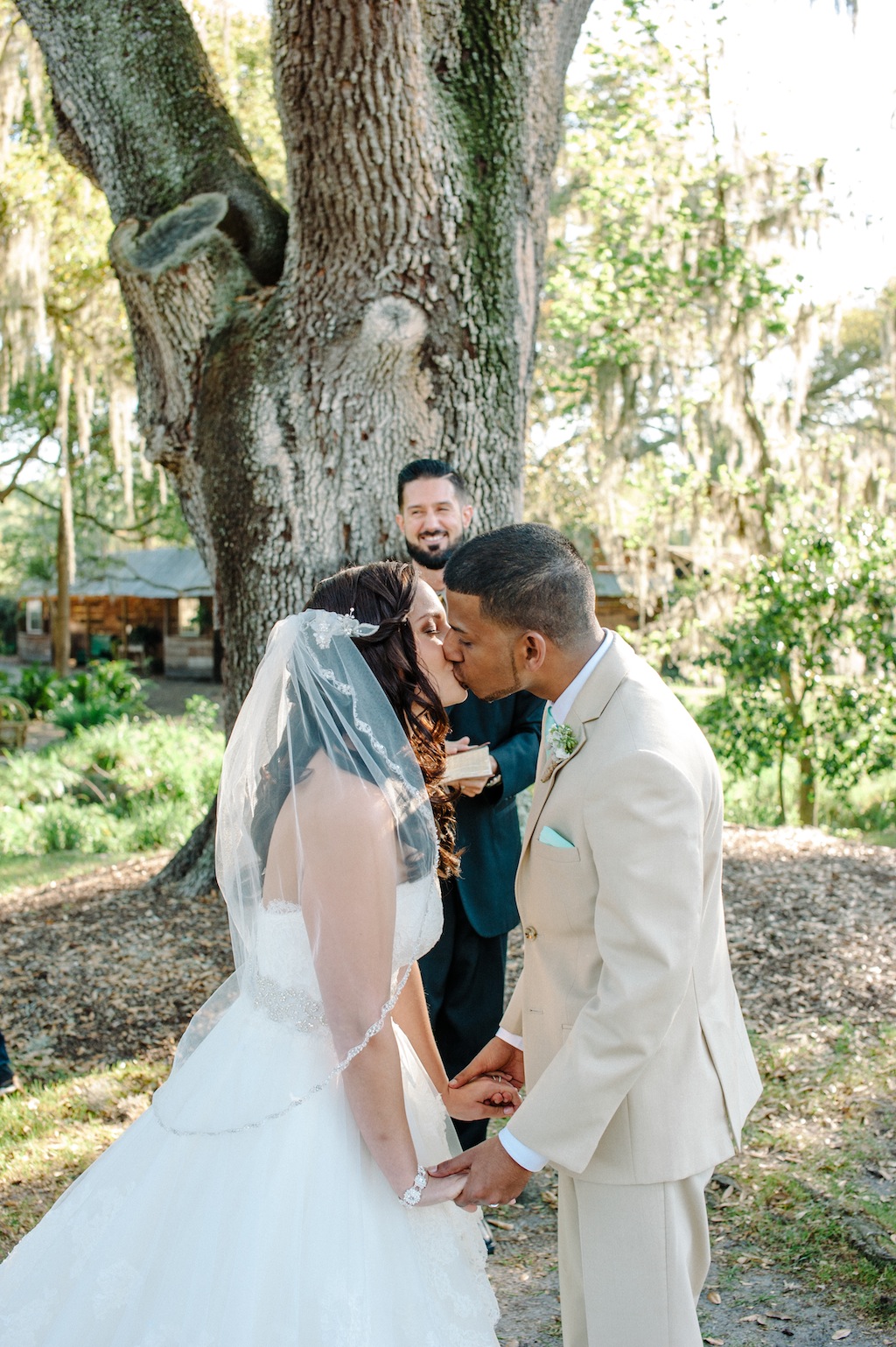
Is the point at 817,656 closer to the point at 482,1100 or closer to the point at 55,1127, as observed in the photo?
the point at 55,1127

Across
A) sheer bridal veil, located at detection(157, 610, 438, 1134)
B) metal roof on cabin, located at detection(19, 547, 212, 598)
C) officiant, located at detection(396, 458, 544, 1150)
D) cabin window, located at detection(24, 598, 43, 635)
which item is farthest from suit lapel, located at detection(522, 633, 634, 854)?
cabin window, located at detection(24, 598, 43, 635)

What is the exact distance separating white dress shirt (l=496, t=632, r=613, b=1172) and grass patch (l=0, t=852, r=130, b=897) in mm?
6337

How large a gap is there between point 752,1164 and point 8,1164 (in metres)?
2.72

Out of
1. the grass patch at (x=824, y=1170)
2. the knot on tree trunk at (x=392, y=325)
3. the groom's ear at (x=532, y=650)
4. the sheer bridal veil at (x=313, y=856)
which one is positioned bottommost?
the grass patch at (x=824, y=1170)

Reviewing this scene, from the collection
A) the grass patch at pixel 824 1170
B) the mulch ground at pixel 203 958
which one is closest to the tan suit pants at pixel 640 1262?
the grass patch at pixel 824 1170

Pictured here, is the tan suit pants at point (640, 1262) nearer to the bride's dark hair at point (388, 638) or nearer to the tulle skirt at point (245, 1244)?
the tulle skirt at point (245, 1244)

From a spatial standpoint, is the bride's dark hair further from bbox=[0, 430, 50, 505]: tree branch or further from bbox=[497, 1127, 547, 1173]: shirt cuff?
bbox=[0, 430, 50, 505]: tree branch

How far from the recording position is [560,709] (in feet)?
7.32

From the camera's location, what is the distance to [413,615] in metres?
2.52

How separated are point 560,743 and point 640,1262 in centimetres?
100

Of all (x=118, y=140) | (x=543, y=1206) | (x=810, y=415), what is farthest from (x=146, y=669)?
(x=543, y=1206)

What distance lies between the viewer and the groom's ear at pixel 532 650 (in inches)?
86.4

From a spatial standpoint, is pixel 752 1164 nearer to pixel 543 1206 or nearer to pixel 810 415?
pixel 543 1206

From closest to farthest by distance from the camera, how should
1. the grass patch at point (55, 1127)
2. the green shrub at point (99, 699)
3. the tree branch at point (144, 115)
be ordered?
1. the grass patch at point (55, 1127)
2. the tree branch at point (144, 115)
3. the green shrub at point (99, 699)
